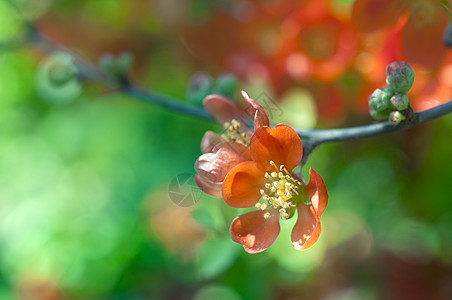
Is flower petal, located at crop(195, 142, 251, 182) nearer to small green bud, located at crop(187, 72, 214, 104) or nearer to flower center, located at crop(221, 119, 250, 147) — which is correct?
flower center, located at crop(221, 119, 250, 147)

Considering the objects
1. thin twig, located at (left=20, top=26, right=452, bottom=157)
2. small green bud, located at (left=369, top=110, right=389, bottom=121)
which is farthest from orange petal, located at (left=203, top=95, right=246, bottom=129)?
small green bud, located at (left=369, top=110, right=389, bottom=121)

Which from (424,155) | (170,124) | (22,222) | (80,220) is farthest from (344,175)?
(22,222)

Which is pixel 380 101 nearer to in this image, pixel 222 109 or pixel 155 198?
pixel 222 109

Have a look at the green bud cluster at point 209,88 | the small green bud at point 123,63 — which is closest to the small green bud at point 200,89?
the green bud cluster at point 209,88

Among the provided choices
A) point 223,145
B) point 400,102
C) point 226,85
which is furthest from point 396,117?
point 226,85

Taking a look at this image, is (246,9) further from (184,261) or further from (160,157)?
(184,261)

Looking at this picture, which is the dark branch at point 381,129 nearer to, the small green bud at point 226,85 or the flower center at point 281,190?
the flower center at point 281,190
